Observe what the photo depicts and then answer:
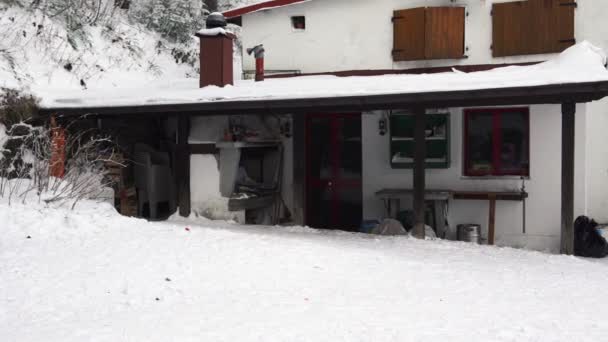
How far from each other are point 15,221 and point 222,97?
130 inches

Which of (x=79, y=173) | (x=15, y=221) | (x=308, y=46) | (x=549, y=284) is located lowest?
(x=549, y=284)

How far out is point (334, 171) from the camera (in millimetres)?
10742

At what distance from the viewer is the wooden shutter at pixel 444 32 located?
10508 mm

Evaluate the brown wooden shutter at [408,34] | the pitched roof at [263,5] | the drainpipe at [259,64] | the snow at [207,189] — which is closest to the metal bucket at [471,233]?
the brown wooden shutter at [408,34]

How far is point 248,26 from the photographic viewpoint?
40.9 feet

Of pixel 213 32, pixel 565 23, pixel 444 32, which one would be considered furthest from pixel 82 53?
pixel 565 23

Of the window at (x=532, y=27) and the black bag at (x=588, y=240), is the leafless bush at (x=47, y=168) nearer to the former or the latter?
the window at (x=532, y=27)

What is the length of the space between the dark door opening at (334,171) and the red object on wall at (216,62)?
5.88 feet

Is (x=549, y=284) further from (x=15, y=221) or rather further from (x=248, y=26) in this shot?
(x=248, y=26)

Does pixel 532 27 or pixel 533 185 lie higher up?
pixel 532 27

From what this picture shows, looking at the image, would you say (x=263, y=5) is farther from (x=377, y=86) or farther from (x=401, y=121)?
(x=377, y=86)

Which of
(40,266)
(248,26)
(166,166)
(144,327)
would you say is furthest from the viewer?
(248,26)

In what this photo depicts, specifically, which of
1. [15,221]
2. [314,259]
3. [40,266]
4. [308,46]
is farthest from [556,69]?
[15,221]

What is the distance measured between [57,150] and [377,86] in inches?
211
